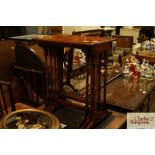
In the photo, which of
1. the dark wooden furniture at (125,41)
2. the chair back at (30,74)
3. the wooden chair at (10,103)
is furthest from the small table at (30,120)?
the dark wooden furniture at (125,41)

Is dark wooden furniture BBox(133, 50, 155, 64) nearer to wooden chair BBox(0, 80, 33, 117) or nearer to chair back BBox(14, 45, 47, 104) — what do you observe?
chair back BBox(14, 45, 47, 104)

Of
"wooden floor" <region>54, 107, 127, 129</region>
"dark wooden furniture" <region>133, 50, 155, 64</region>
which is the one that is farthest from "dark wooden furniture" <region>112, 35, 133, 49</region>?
"wooden floor" <region>54, 107, 127, 129</region>

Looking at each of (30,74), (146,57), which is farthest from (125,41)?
(30,74)

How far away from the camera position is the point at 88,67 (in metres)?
1.16

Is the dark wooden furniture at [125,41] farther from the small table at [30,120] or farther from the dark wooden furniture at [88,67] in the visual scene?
the small table at [30,120]

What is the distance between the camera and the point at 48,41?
48.0 inches

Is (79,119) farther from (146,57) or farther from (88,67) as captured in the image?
(146,57)

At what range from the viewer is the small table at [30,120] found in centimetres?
104

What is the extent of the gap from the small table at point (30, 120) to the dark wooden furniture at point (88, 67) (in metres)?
0.23

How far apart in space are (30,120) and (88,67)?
0.38 m

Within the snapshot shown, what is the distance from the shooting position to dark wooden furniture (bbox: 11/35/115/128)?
1.12m
